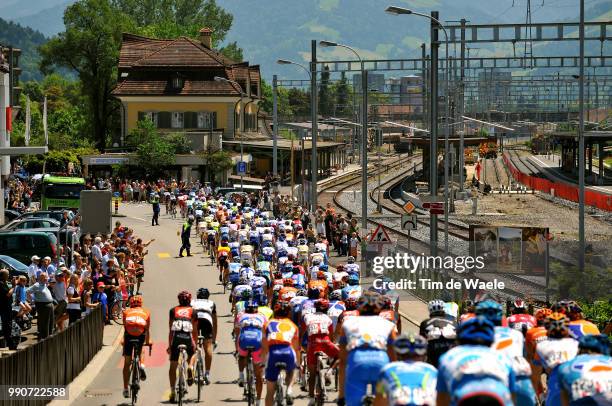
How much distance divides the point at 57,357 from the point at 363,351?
8.07 m

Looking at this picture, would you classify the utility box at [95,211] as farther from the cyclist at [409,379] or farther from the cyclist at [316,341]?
the cyclist at [409,379]

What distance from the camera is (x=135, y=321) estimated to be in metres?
17.3

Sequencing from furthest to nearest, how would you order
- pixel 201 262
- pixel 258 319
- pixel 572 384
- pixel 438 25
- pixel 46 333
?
1. pixel 201 262
2. pixel 438 25
3. pixel 46 333
4. pixel 258 319
5. pixel 572 384

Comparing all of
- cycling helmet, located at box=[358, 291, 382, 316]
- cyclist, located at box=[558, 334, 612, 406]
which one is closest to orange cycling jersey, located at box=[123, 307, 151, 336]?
cycling helmet, located at box=[358, 291, 382, 316]

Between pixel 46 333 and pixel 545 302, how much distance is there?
32.6ft

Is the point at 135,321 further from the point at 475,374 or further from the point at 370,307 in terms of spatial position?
the point at 475,374

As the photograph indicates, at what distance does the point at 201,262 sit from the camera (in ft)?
141

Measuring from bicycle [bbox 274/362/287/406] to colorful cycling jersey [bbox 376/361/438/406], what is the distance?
5439mm

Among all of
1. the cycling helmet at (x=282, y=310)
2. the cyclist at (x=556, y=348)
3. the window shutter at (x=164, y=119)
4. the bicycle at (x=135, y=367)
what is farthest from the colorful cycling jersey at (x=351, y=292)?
the window shutter at (x=164, y=119)

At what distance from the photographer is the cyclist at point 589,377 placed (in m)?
10.0

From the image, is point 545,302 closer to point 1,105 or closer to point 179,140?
point 1,105

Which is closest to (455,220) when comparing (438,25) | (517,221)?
(517,221)

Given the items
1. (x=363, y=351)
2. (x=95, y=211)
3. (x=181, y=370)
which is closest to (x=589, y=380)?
(x=363, y=351)

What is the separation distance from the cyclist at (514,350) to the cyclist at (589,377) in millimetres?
319
